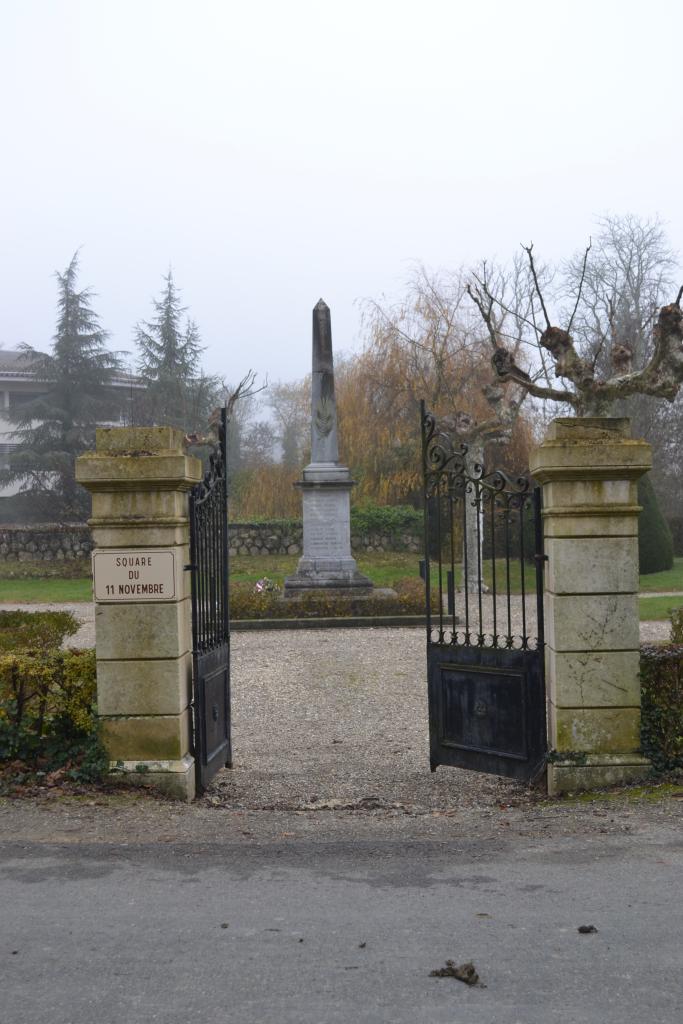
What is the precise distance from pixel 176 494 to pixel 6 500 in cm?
3366

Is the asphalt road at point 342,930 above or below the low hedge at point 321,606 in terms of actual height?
below

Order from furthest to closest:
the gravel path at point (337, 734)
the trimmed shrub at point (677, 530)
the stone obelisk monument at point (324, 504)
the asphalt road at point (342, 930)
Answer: the trimmed shrub at point (677, 530) → the stone obelisk monument at point (324, 504) → the gravel path at point (337, 734) → the asphalt road at point (342, 930)

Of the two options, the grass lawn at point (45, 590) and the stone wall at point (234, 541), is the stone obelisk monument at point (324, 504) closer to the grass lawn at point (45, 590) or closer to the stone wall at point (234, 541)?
the grass lawn at point (45, 590)

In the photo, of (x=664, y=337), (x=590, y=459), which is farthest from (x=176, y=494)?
(x=664, y=337)

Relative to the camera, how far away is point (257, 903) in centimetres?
446

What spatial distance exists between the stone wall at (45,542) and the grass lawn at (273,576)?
0.62m

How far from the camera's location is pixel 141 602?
21.1 ft

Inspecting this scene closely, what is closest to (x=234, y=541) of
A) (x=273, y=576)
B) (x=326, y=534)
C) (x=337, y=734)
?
(x=273, y=576)

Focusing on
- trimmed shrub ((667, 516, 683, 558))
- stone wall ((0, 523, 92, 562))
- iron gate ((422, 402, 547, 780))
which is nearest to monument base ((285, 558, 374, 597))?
iron gate ((422, 402, 547, 780))

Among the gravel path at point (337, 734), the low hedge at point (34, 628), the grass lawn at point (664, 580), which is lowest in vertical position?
the gravel path at point (337, 734)

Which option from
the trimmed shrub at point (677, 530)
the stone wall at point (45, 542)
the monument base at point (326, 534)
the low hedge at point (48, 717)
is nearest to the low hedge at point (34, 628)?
the low hedge at point (48, 717)

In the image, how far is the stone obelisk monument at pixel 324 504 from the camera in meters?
18.5

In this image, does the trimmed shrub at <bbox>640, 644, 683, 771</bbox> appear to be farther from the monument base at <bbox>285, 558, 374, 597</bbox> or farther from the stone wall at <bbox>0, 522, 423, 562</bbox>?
the stone wall at <bbox>0, 522, 423, 562</bbox>

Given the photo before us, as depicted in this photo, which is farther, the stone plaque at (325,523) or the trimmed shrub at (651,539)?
the trimmed shrub at (651,539)
